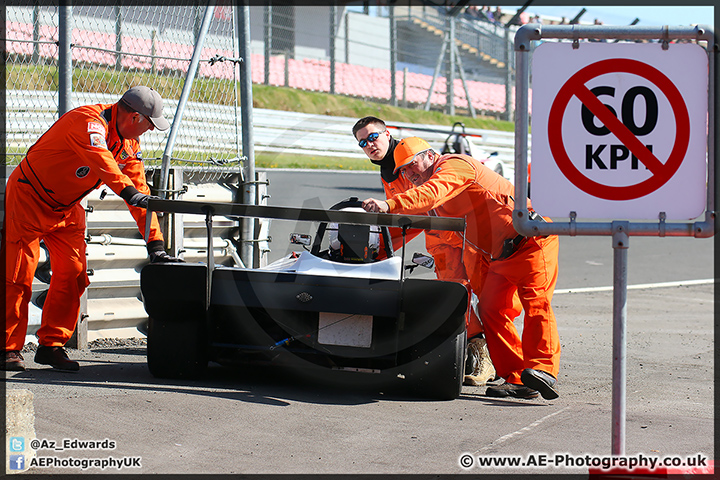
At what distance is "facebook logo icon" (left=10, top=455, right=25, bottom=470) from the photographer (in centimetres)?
342

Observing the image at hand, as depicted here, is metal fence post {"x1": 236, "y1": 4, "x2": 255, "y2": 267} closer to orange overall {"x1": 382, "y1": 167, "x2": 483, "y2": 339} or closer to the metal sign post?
orange overall {"x1": 382, "y1": 167, "x2": 483, "y2": 339}

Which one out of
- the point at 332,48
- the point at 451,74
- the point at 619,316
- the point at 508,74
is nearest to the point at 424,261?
the point at 619,316

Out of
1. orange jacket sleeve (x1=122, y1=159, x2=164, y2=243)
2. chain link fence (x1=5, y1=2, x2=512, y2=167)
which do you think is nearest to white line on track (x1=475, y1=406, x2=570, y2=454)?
orange jacket sleeve (x1=122, y1=159, x2=164, y2=243)

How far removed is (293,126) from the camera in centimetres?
2272

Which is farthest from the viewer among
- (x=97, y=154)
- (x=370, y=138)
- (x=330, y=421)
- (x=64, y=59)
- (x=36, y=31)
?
(x=36, y=31)

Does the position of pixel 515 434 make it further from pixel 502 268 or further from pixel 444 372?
pixel 502 268

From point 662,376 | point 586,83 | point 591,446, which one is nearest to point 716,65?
point 586,83

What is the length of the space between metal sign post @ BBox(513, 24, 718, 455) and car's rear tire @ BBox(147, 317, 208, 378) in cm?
264

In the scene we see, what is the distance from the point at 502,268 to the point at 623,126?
2478mm

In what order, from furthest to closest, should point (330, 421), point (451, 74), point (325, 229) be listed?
1. point (451, 74)
2. point (325, 229)
3. point (330, 421)

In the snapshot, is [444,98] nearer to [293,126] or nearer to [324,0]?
[324,0]

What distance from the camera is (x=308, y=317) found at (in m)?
5.04

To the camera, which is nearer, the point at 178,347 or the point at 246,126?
the point at 178,347

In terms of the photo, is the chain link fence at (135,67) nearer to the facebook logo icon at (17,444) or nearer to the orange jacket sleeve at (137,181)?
the orange jacket sleeve at (137,181)
